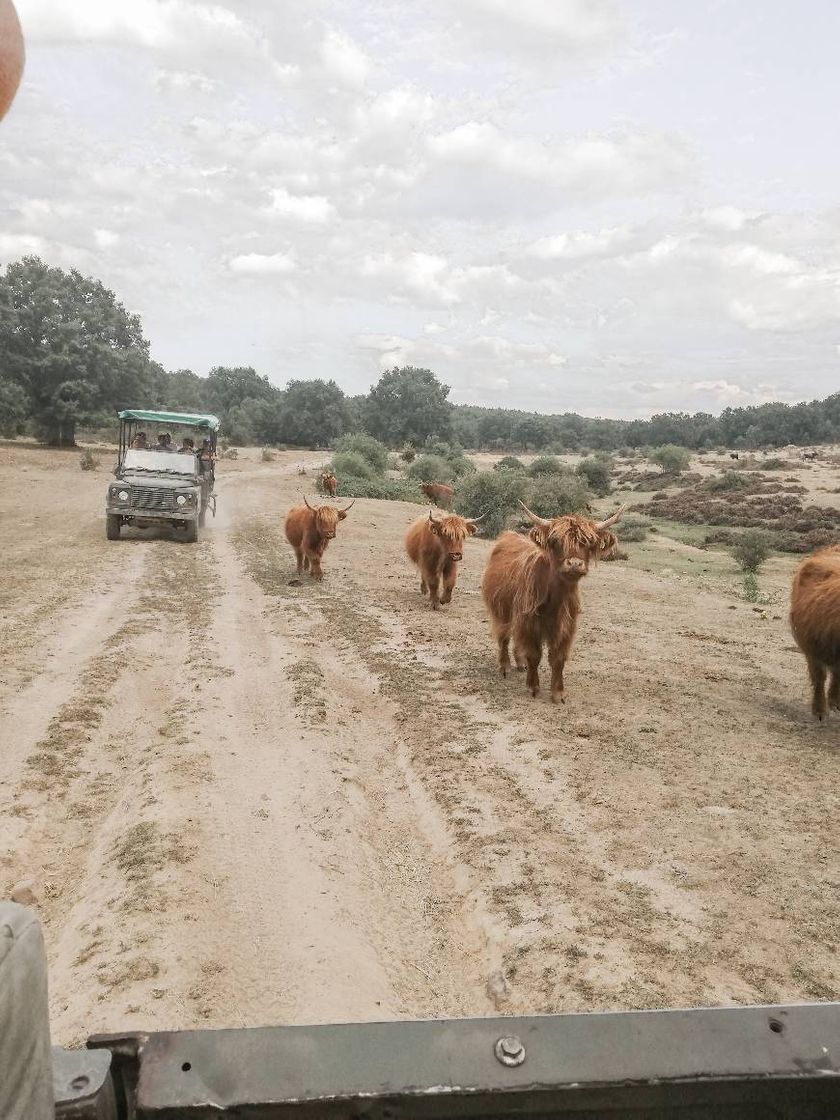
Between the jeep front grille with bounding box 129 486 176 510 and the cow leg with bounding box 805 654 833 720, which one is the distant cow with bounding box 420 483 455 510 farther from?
the cow leg with bounding box 805 654 833 720

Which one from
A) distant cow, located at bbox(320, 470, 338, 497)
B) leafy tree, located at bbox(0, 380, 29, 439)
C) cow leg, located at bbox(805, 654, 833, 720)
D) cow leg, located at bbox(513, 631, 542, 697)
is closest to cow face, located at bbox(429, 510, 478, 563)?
cow leg, located at bbox(513, 631, 542, 697)

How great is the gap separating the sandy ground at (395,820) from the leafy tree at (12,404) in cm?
3132

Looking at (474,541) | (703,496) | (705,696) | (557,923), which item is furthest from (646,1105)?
(703,496)

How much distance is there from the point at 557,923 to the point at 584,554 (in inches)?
140

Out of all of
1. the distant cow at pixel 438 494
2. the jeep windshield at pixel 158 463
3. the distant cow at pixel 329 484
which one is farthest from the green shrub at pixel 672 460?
the jeep windshield at pixel 158 463

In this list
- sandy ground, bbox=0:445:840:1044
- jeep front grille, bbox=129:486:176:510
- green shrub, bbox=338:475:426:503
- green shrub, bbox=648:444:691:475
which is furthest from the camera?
green shrub, bbox=648:444:691:475

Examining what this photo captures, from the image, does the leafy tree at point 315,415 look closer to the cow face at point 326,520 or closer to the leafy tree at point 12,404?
the leafy tree at point 12,404

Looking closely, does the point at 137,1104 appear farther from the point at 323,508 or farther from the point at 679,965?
the point at 323,508

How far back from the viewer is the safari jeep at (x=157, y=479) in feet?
52.7

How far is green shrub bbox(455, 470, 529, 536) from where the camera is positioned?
26297 mm

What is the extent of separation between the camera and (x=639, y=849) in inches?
183

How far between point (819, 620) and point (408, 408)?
72.8 meters

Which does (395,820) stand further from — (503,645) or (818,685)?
(818,685)

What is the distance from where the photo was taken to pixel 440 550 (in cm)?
1139
